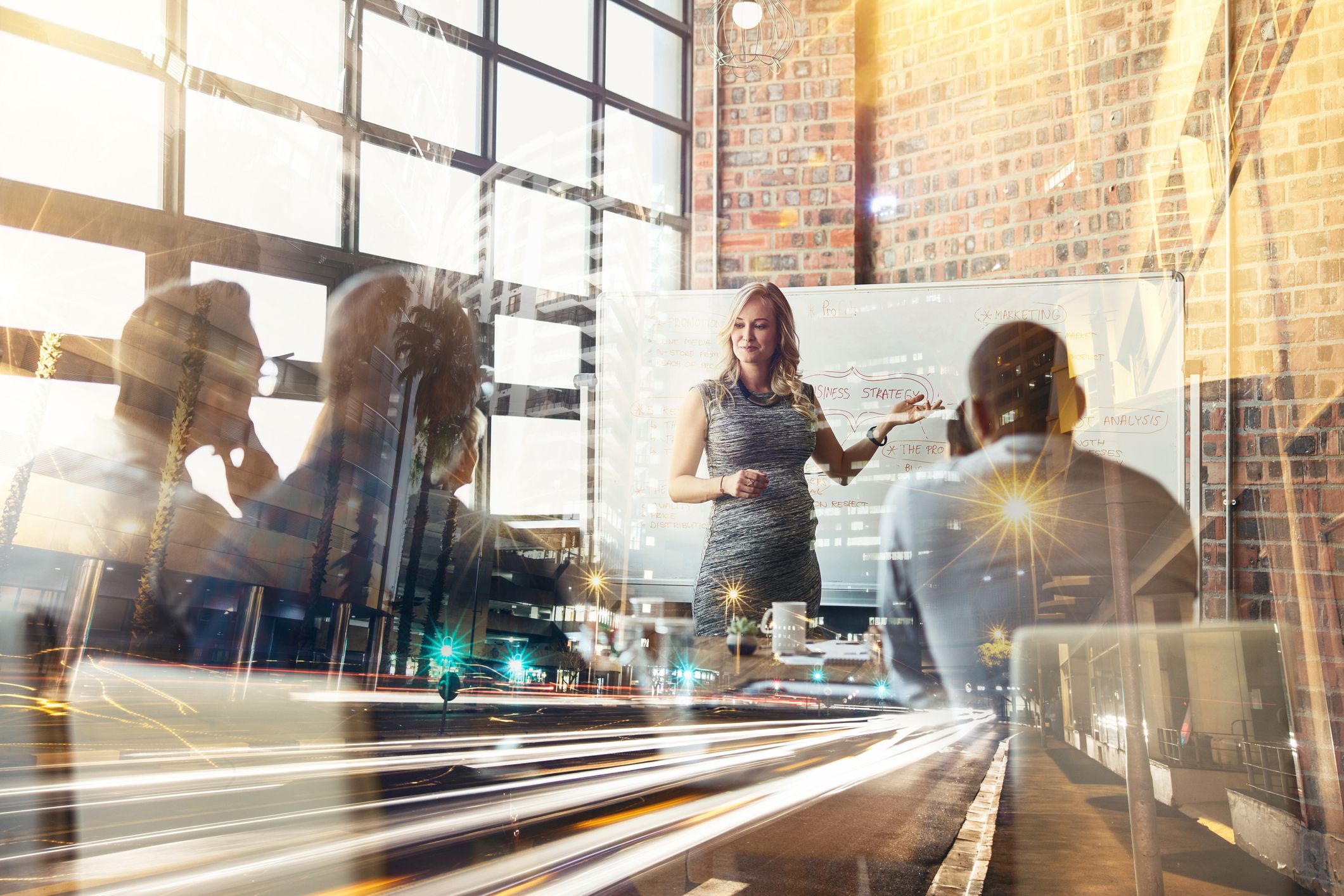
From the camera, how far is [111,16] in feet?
8.71

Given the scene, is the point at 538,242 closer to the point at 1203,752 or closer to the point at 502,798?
the point at 502,798

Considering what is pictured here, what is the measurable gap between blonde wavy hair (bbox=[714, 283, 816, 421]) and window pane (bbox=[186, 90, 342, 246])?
55.6 inches

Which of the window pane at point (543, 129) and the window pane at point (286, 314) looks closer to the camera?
the window pane at point (286, 314)

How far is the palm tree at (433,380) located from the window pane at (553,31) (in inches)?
42.2

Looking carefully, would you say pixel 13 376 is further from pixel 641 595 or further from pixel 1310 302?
pixel 1310 302

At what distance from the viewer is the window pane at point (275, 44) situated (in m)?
2.84

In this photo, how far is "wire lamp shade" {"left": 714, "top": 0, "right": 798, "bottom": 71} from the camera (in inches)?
139

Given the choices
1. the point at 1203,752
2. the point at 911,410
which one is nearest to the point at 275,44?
the point at 911,410

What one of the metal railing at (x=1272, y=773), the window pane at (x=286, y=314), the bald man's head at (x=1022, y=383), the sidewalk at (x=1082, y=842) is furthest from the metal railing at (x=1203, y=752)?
the window pane at (x=286, y=314)

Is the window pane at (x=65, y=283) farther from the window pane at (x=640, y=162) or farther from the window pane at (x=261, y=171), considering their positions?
the window pane at (x=640, y=162)

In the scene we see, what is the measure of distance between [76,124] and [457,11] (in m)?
1.43

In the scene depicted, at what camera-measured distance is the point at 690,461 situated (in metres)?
3.18

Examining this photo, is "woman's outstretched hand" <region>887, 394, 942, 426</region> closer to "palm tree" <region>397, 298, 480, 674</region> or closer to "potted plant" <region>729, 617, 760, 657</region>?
"potted plant" <region>729, 617, 760, 657</region>

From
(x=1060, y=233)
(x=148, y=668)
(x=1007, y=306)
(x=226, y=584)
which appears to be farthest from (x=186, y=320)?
(x=1060, y=233)
